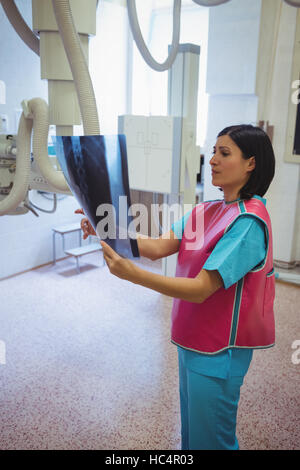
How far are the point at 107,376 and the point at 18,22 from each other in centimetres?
179

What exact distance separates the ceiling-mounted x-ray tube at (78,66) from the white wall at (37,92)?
2.70 meters

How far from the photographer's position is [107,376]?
2.30 m

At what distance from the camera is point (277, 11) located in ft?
11.5

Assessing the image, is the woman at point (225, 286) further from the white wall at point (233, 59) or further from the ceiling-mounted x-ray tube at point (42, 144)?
the white wall at point (233, 59)

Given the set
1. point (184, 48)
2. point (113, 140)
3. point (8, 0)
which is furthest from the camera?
point (184, 48)

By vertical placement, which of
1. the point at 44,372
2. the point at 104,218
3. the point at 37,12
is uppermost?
the point at 37,12

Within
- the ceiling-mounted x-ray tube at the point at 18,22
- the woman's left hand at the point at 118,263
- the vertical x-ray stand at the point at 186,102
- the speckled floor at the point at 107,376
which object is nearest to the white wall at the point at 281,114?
Answer: the speckled floor at the point at 107,376

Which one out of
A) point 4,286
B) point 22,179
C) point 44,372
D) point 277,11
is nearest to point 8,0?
point 22,179

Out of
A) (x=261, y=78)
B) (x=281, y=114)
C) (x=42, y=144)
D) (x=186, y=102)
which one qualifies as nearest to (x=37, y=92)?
(x=186, y=102)

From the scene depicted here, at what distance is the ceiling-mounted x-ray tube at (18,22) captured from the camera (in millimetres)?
1082

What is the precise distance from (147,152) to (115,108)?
170cm

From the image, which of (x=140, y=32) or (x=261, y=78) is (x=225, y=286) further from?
(x=261, y=78)

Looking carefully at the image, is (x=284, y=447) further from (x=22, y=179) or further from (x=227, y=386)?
(x=22, y=179)

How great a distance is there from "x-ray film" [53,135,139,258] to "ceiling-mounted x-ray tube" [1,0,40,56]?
0.45m
